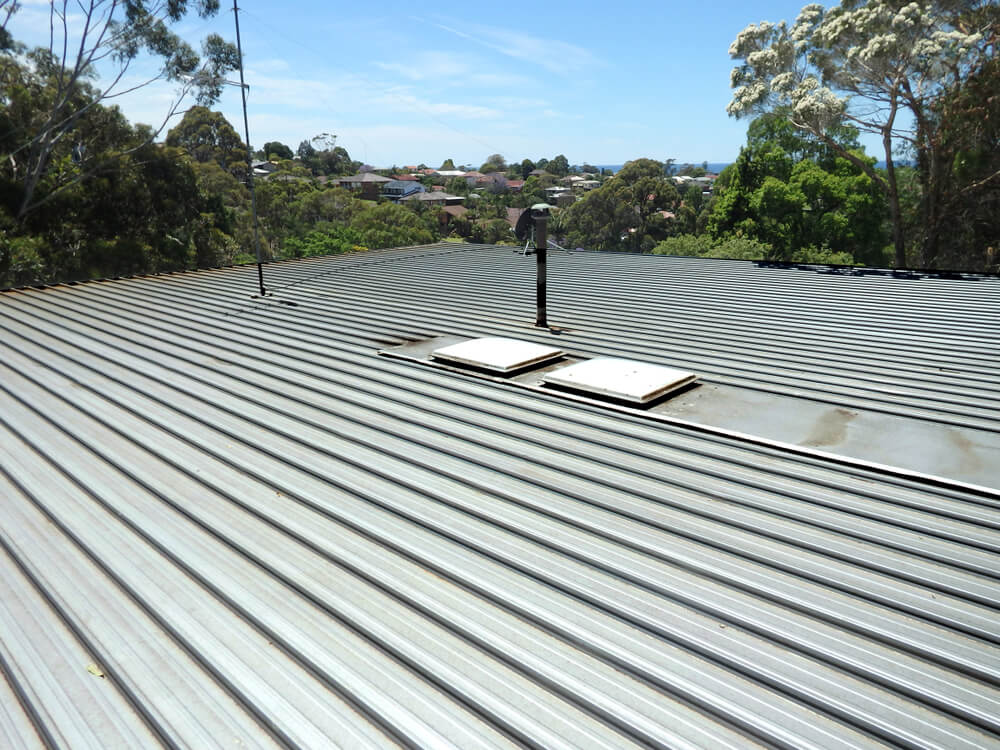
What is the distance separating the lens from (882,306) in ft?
27.9

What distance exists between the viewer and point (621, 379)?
17.5 ft

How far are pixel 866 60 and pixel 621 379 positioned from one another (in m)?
26.8

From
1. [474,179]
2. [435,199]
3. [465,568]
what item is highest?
[474,179]

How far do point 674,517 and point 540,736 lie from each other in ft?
5.18

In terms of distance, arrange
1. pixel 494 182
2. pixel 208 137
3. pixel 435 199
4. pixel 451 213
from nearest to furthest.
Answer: pixel 208 137, pixel 451 213, pixel 435 199, pixel 494 182

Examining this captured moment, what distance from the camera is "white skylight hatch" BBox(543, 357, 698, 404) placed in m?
5.07

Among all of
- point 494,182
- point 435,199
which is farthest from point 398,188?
point 494,182

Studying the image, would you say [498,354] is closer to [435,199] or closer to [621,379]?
[621,379]

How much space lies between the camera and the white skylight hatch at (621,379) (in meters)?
5.07

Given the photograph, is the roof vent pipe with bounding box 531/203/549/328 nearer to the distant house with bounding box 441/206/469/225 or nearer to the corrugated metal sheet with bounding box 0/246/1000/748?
the corrugated metal sheet with bounding box 0/246/1000/748

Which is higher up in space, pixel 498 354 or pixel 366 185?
pixel 366 185

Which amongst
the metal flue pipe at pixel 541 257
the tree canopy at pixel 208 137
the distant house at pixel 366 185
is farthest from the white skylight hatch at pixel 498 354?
the distant house at pixel 366 185

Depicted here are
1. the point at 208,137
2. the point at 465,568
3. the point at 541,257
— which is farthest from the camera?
the point at 208,137

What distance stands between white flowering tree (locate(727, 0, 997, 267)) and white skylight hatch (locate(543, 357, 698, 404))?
25.1 meters
